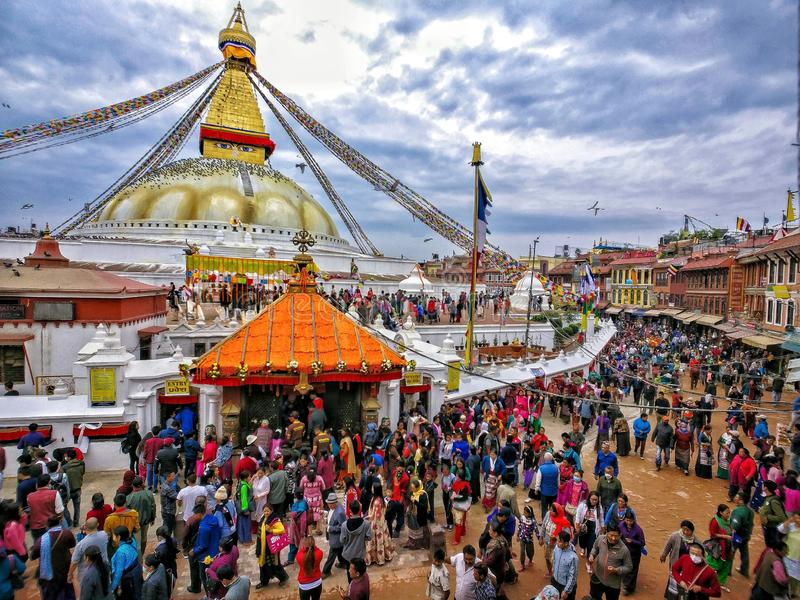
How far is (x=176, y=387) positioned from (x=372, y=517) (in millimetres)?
6125

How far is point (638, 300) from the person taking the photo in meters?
48.6

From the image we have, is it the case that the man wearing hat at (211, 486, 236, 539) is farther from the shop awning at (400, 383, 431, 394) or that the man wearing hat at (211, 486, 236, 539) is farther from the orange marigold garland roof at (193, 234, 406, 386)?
the shop awning at (400, 383, 431, 394)

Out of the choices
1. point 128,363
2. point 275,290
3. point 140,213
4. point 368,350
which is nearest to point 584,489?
point 368,350

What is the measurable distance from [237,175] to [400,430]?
25493 mm

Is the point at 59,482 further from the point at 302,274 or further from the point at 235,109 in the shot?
the point at 235,109

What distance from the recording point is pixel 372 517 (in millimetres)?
6219

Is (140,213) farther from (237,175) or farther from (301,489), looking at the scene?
(301,489)

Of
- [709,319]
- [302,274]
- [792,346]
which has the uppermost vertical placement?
[302,274]

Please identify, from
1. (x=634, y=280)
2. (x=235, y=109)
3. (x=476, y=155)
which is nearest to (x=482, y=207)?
(x=476, y=155)

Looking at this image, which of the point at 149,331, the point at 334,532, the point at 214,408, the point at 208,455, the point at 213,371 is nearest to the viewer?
the point at 334,532

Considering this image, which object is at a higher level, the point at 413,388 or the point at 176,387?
the point at 176,387

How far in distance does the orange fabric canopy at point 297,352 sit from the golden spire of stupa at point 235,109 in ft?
84.5

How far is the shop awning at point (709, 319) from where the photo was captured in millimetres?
31344

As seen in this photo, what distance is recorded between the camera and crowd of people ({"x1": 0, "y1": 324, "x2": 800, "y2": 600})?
193 inches
